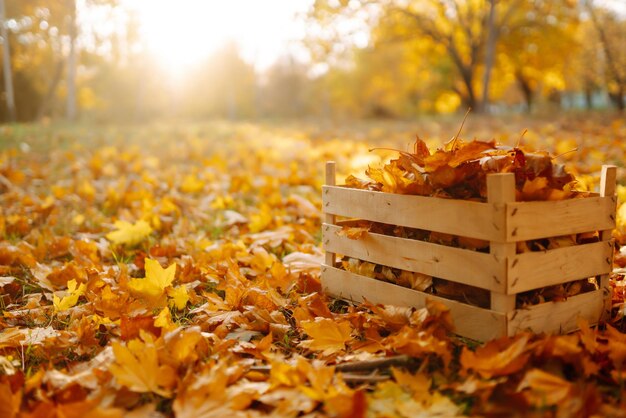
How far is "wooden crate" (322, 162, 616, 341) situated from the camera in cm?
179

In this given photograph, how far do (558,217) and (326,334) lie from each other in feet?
2.88

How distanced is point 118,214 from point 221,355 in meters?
2.78

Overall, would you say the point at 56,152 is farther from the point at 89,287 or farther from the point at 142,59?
the point at 142,59

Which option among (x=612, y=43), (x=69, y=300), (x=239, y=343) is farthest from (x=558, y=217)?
(x=612, y=43)

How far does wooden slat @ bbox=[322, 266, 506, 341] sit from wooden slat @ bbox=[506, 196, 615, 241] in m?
0.29

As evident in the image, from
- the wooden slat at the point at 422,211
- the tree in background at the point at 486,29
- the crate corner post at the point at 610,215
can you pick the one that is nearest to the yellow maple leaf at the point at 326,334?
the wooden slat at the point at 422,211

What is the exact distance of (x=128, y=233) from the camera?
3.38 metres

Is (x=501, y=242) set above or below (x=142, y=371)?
above

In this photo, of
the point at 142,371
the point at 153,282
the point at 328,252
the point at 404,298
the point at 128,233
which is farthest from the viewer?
the point at 128,233

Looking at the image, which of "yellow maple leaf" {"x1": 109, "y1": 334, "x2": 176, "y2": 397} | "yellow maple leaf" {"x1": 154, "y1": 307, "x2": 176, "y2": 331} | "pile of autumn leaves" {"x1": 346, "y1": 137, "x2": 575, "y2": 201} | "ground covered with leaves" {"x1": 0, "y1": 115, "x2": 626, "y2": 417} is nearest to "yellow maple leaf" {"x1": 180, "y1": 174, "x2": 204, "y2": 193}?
"ground covered with leaves" {"x1": 0, "y1": 115, "x2": 626, "y2": 417}

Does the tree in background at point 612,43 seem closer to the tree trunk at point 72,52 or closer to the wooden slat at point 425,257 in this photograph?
the wooden slat at point 425,257

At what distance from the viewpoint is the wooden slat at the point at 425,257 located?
6.02 feet

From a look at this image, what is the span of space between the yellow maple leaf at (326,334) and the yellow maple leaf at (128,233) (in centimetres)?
170

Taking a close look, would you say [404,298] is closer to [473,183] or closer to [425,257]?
[425,257]
